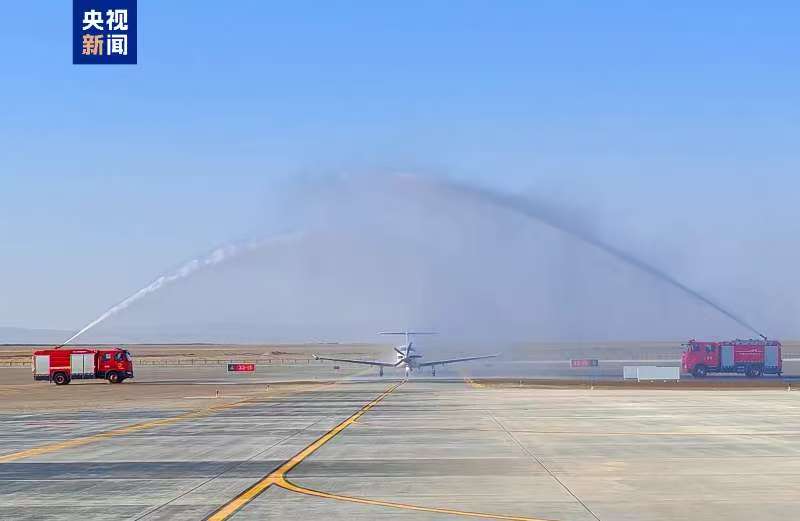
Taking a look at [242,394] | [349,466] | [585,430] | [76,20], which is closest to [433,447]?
[349,466]

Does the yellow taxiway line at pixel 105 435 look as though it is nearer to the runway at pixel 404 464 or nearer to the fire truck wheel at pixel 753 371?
the runway at pixel 404 464

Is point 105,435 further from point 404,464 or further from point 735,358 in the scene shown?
point 735,358

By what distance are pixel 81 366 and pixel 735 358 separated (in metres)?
61.2

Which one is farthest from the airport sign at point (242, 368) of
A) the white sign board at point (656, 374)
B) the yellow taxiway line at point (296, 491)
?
the yellow taxiway line at point (296, 491)

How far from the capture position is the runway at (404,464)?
58.5 feet

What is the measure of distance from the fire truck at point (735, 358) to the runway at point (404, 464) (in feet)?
162

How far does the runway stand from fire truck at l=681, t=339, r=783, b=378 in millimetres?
49432

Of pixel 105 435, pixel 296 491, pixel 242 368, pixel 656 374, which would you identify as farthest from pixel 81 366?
pixel 296 491

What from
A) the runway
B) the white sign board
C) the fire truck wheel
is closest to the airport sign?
the white sign board

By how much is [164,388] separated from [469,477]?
56.8m

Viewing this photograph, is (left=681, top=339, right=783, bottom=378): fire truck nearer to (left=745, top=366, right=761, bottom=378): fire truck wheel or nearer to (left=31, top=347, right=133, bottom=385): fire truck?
(left=745, top=366, right=761, bottom=378): fire truck wheel

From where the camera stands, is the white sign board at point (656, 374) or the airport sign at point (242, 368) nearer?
the white sign board at point (656, 374)

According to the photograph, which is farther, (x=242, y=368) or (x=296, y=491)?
(x=242, y=368)

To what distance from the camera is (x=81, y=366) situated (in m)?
85.5
